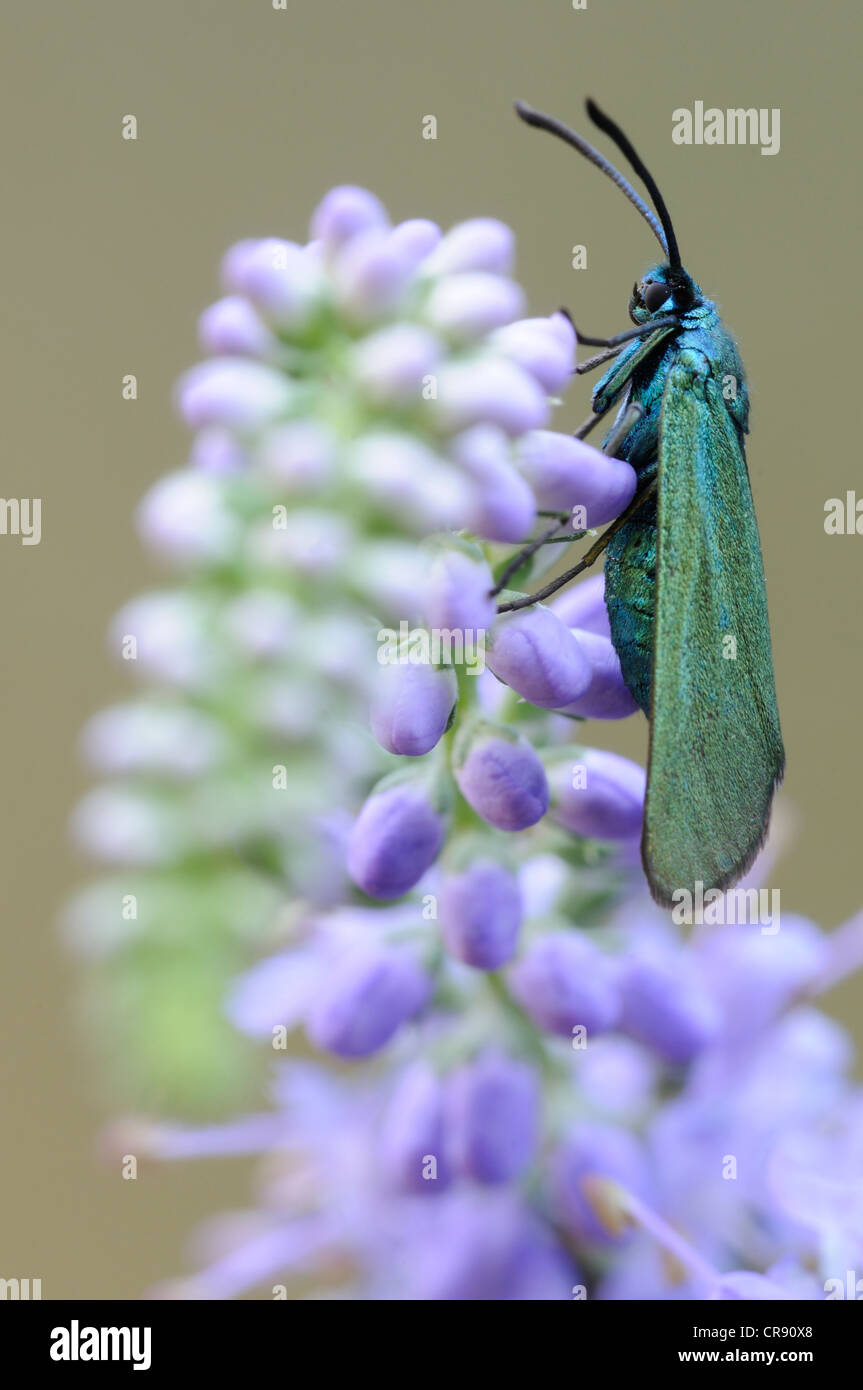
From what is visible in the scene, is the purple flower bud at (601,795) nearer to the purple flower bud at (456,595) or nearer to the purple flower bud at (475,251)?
the purple flower bud at (456,595)

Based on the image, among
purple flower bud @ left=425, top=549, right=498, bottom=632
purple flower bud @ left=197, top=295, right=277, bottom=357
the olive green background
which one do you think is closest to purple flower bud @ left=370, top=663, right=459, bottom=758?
purple flower bud @ left=425, top=549, right=498, bottom=632

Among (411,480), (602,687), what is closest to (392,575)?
(411,480)

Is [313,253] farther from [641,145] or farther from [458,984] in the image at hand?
[641,145]

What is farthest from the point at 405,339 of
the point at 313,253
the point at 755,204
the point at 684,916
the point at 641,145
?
the point at 755,204

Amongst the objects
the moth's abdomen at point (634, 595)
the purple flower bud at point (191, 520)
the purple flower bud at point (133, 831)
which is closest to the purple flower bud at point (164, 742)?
the purple flower bud at point (133, 831)

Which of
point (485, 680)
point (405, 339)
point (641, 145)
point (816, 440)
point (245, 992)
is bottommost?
point (245, 992)

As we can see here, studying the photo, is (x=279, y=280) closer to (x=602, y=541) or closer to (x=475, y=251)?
(x=475, y=251)
